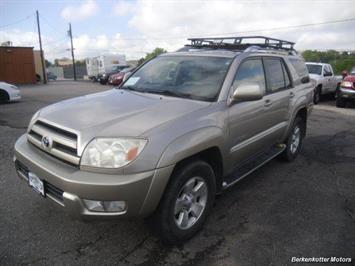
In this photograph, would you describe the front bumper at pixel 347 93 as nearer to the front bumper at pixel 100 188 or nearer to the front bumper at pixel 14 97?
the front bumper at pixel 100 188

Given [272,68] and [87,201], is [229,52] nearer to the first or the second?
[272,68]

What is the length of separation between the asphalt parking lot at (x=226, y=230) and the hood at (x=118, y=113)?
741 millimetres

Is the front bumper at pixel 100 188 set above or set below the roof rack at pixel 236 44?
below

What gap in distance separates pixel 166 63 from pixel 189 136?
5.30 feet

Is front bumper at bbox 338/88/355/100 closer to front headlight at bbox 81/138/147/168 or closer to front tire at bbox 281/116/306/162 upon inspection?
front tire at bbox 281/116/306/162

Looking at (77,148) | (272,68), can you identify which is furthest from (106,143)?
(272,68)

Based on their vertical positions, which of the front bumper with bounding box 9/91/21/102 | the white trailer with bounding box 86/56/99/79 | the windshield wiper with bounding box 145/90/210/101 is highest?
the white trailer with bounding box 86/56/99/79

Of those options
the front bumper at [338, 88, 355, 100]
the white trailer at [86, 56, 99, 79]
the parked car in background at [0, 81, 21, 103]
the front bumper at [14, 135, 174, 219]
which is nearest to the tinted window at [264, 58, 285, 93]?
the front bumper at [14, 135, 174, 219]

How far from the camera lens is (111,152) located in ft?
7.84

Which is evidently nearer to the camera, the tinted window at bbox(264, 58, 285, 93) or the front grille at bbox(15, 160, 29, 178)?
the front grille at bbox(15, 160, 29, 178)

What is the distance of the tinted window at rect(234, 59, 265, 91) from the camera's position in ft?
11.6

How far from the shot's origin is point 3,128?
726cm

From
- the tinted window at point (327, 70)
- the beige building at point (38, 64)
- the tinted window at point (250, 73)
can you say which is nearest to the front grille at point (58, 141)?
the tinted window at point (250, 73)

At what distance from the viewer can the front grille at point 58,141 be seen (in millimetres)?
2482
